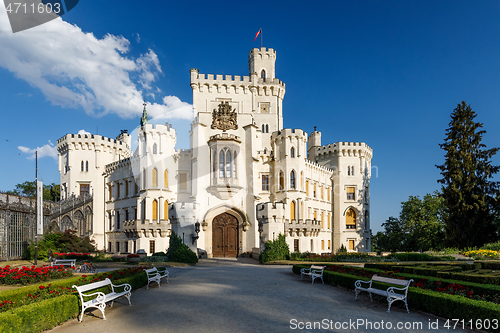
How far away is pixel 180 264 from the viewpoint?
25969mm

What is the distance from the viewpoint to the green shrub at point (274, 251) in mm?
28859

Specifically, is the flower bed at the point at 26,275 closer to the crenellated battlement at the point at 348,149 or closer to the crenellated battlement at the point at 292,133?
the crenellated battlement at the point at 292,133

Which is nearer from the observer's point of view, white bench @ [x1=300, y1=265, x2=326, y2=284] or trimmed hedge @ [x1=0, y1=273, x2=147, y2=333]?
trimmed hedge @ [x1=0, y1=273, x2=147, y2=333]

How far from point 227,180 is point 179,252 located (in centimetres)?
1043

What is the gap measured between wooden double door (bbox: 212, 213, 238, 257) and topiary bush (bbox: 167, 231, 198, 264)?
25.6 ft

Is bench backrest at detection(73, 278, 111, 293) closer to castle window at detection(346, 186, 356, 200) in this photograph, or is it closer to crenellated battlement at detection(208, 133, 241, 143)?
crenellated battlement at detection(208, 133, 241, 143)

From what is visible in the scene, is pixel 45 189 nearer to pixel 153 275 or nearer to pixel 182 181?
pixel 182 181

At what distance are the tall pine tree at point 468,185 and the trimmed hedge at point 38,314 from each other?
35.9 meters

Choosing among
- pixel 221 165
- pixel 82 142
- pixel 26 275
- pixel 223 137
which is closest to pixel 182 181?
pixel 221 165

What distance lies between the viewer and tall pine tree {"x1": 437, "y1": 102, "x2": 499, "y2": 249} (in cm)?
3488

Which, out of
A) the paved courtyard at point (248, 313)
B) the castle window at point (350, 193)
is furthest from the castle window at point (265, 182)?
the paved courtyard at point (248, 313)

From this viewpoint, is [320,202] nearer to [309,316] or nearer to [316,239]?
[316,239]

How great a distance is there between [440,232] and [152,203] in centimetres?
3914

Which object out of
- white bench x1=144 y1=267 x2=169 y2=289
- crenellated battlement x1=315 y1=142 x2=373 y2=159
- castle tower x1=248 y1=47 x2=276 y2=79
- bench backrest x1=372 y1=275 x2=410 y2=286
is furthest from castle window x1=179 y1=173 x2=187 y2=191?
bench backrest x1=372 y1=275 x2=410 y2=286
